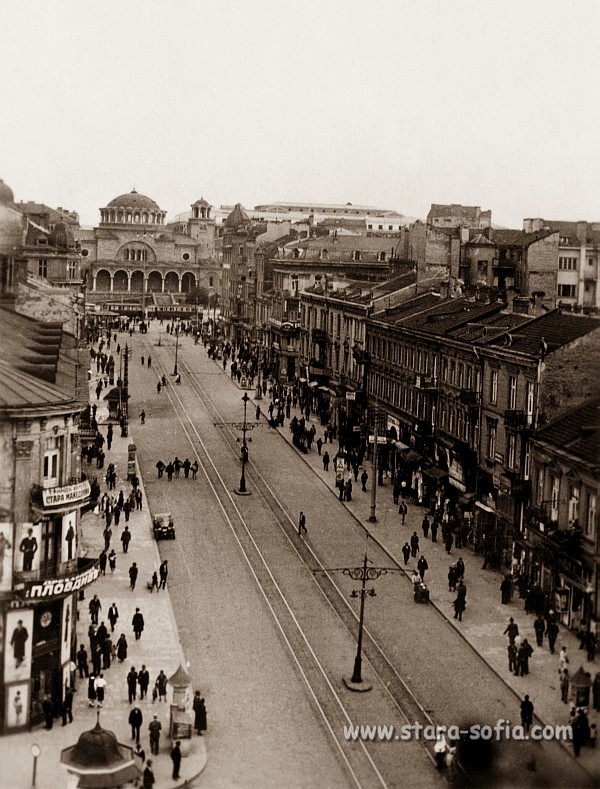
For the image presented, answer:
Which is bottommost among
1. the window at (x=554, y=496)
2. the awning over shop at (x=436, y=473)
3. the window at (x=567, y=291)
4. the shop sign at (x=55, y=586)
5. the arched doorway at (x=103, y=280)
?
the awning over shop at (x=436, y=473)

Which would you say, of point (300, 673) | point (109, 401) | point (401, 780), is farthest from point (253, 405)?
point (401, 780)

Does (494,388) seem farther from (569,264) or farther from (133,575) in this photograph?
(569,264)

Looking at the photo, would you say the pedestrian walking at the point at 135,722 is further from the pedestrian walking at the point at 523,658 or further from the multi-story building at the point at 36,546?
the pedestrian walking at the point at 523,658

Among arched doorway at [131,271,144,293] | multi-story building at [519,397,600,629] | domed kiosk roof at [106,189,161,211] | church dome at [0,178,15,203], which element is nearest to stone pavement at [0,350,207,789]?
multi-story building at [519,397,600,629]

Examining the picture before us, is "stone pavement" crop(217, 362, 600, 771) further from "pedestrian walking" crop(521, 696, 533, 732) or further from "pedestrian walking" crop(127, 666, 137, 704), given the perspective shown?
"pedestrian walking" crop(127, 666, 137, 704)

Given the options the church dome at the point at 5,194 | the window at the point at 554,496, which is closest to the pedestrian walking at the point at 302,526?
the window at the point at 554,496

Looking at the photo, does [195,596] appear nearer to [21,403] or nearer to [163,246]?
[21,403]

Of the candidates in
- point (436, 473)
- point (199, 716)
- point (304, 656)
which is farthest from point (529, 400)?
point (199, 716)
